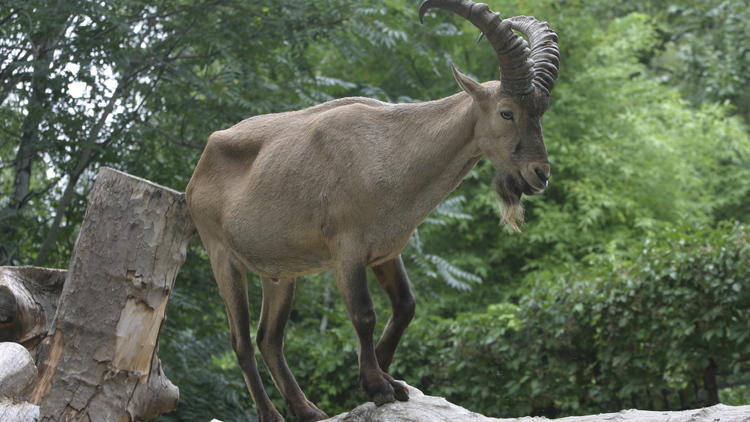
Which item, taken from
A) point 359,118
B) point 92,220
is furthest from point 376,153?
point 92,220

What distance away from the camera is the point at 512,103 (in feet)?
13.4

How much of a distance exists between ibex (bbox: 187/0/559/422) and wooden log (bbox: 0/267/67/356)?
1.05 m

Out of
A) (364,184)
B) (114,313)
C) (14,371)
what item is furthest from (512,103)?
(14,371)

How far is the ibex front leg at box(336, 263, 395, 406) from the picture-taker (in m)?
4.21

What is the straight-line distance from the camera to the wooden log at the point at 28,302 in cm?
491

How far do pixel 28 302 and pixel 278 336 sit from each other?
1.46 m

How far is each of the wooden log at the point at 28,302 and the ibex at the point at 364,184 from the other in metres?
1.05

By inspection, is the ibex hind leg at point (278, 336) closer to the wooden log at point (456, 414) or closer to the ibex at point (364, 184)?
the ibex at point (364, 184)

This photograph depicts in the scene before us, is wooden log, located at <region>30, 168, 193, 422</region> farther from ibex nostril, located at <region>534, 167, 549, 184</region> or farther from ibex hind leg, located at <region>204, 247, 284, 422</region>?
ibex nostril, located at <region>534, 167, 549, 184</region>

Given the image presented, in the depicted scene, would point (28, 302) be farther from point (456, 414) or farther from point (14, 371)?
point (456, 414)

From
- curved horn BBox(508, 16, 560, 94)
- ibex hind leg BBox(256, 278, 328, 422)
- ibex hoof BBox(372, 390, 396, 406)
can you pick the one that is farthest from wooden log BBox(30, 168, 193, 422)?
curved horn BBox(508, 16, 560, 94)

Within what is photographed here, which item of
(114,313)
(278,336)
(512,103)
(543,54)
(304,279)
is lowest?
(304,279)

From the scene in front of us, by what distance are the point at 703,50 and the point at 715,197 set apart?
3862mm

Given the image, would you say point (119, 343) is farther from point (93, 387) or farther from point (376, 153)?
point (376, 153)
